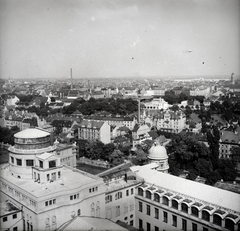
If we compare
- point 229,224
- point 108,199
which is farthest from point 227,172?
point 108,199

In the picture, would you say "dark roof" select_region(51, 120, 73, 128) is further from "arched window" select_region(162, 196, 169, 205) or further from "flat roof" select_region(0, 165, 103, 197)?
"arched window" select_region(162, 196, 169, 205)

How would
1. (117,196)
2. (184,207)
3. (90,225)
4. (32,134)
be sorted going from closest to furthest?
(90,225), (184,207), (117,196), (32,134)

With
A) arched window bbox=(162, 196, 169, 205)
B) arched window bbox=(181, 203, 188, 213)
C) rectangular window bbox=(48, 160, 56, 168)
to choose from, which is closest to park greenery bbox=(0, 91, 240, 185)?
arched window bbox=(162, 196, 169, 205)

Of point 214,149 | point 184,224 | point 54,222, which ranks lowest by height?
point 184,224

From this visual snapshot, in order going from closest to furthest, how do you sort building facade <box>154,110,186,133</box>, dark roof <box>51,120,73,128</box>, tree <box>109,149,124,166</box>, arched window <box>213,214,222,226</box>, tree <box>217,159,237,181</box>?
arched window <box>213,214,222,226</box>
tree <box>217,159,237,181</box>
tree <box>109,149,124,166</box>
dark roof <box>51,120,73,128</box>
building facade <box>154,110,186,133</box>

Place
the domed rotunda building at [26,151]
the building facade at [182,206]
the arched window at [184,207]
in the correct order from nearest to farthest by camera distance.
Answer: the building facade at [182,206] < the arched window at [184,207] < the domed rotunda building at [26,151]

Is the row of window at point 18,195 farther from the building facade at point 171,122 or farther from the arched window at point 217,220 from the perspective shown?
the building facade at point 171,122

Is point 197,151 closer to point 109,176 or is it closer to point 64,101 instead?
point 109,176

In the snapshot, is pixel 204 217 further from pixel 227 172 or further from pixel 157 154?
pixel 227 172

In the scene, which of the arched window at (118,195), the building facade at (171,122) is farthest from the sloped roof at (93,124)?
the arched window at (118,195)
